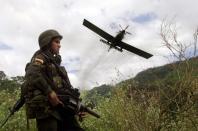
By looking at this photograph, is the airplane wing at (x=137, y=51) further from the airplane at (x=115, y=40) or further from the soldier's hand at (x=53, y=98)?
the soldier's hand at (x=53, y=98)

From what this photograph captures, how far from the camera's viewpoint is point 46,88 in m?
6.34

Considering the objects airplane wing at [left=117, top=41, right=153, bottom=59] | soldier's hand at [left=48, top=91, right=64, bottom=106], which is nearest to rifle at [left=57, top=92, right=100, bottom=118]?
soldier's hand at [left=48, top=91, right=64, bottom=106]

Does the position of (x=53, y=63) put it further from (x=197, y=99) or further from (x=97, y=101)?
(x=97, y=101)

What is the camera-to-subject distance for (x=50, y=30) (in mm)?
6820

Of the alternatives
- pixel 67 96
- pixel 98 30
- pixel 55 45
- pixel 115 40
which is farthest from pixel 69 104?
pixel 98 30

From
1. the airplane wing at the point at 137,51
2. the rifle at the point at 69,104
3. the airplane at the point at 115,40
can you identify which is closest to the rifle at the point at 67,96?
the rifle at the point at 69,104

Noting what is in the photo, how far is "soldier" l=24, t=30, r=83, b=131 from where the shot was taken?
6395 mm

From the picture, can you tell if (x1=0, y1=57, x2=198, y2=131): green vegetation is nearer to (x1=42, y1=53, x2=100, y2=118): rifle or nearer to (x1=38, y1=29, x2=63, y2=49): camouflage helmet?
(x1=42, y1=53, x2=100, y2=118): rifle

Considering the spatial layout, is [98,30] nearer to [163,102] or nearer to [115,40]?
[115,40]

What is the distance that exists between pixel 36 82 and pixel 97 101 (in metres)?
14.1

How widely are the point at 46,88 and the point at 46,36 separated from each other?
2.64 feet

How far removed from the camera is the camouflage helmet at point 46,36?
265 inches

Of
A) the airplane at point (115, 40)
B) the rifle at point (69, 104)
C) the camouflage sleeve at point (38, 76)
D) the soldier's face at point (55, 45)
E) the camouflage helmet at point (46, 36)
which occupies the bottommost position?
the rifle at point (69, 104)

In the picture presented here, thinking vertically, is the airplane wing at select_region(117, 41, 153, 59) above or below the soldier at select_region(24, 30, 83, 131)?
above
